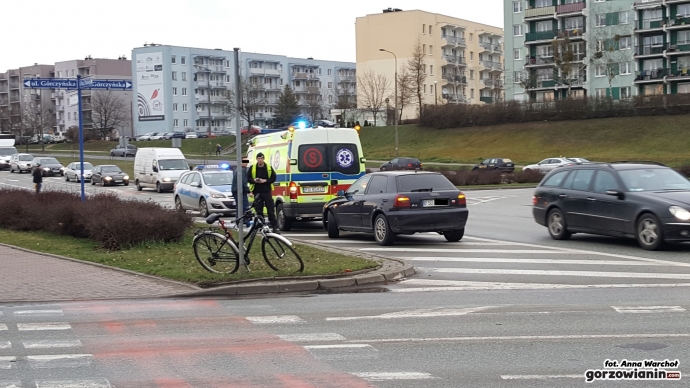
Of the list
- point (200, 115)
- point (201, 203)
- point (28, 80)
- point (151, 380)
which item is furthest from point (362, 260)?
point (200, 115)

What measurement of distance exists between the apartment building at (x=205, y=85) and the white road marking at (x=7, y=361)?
10851cm

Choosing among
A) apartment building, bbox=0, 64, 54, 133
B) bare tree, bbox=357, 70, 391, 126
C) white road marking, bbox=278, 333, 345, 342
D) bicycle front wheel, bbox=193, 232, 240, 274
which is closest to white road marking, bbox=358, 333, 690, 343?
white road marking, bbox=278, 333, 345, 342

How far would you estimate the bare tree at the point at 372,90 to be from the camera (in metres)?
108

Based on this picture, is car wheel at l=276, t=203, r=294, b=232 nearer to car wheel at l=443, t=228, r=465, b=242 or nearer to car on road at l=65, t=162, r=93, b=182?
car wheel at l=443, t=228, r=465, b=242

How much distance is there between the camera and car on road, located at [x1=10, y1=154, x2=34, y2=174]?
6841 centimetres

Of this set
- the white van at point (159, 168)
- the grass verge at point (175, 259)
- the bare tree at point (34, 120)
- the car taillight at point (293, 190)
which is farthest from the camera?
the bare tree at point (34, 120)

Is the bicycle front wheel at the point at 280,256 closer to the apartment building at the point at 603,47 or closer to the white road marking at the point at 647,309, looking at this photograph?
the white road marking at the point at 647,309

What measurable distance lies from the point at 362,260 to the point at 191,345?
6.30 meters

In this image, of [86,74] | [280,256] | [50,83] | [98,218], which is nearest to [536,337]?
[280,256]

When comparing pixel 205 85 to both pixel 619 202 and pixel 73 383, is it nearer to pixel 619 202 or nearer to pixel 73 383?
pixel 619 202

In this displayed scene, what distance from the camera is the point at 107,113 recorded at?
4771 inches

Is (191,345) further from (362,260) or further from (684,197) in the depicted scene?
(684,197)

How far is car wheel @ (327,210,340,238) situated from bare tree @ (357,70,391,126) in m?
84.2

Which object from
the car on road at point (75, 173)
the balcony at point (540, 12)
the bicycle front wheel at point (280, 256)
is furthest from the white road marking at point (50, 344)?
the balcony at point (540, 12)
